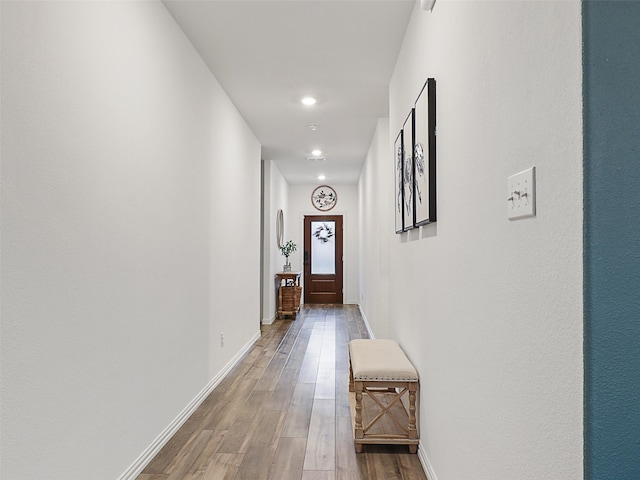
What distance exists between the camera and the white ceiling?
2.75m

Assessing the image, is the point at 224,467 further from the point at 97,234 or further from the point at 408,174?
the point at 408,174

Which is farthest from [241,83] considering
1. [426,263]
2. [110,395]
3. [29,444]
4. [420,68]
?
[29,444]

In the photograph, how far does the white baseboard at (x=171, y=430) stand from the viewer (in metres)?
2.26

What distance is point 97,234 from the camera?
195cm

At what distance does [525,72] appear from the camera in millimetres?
1124

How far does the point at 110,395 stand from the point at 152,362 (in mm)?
466

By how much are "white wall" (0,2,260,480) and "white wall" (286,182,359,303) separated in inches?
257

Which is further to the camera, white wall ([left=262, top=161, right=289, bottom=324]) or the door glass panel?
the door glass panel

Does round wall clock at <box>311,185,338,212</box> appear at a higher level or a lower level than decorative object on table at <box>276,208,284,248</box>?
higher

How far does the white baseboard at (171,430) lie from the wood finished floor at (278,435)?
4cm

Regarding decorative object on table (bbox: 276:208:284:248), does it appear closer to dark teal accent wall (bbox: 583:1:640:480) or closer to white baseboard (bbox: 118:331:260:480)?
white baseboard (bbox: 118:331:260:480)

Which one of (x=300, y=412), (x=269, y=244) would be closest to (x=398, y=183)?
(x=300, y=412)

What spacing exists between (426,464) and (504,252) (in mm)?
1516

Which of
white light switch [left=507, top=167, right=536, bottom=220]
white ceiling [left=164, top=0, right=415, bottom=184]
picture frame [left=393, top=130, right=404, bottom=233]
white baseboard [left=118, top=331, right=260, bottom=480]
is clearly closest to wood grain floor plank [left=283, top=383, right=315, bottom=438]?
Answer: white baseboard [left=118, top=331, right=260, bottom=480]
